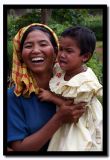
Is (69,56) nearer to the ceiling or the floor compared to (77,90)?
nearer to the ceiling

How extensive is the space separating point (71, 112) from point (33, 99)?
156 mm

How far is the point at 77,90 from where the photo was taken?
3.23 ft

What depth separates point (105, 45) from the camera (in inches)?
42.6

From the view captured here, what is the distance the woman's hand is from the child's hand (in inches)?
2.6

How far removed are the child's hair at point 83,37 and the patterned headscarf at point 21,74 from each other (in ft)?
0.21

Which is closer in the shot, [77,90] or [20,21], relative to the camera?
[77,90]

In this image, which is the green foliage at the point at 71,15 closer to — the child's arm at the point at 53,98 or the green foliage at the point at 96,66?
the green foliage at the point at 96,66

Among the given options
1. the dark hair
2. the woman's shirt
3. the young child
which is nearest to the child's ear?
the young child

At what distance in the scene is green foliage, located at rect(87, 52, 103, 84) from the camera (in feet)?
3.47

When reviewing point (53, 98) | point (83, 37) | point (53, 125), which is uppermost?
point (83, 37)

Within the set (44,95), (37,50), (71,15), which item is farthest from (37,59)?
(71,15)

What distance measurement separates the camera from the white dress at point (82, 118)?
1.00 m

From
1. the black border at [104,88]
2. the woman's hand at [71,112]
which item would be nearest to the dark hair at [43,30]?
the black border at [104,88]

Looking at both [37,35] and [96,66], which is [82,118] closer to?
[96,66]
